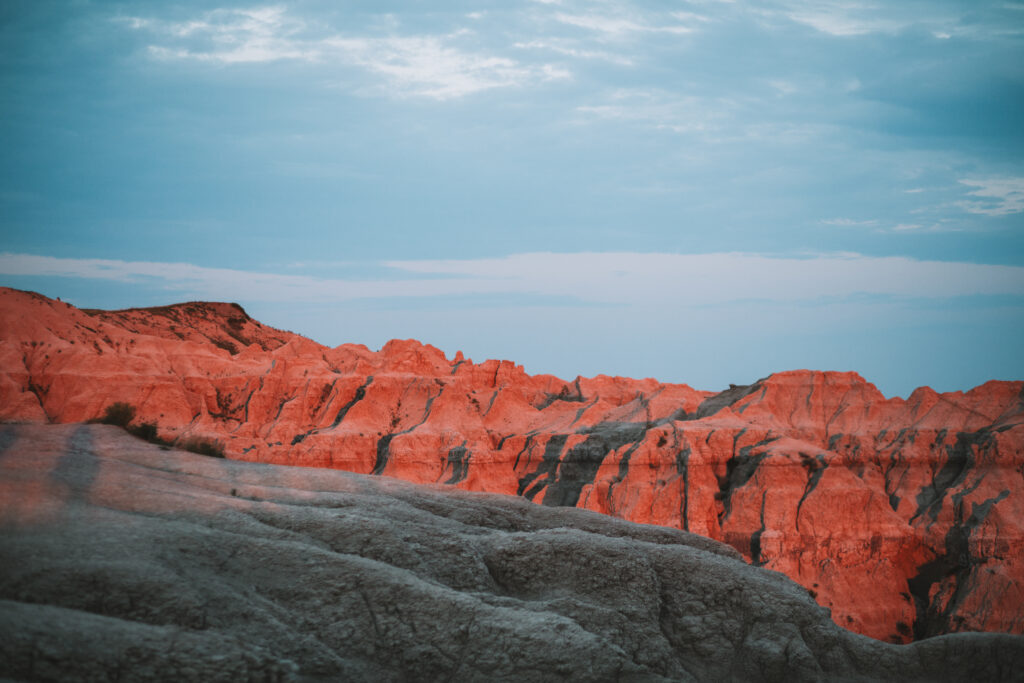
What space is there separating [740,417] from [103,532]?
62.3 m

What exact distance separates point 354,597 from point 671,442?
179 ft

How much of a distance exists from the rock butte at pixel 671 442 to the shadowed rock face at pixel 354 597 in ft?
112

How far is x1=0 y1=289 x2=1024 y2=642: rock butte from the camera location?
5712 cm

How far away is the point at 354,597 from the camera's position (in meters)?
15.4

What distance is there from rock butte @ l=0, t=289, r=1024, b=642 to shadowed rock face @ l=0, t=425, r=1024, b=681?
34.3 metres

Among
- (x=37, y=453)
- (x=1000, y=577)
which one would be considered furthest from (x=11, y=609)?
(x=1000, y=577)

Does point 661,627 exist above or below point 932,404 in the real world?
below

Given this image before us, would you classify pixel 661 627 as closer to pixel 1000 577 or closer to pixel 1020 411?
pixel 1000 577

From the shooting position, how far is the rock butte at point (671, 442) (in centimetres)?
5712

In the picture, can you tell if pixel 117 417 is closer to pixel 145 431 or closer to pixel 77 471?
pixel 145 431

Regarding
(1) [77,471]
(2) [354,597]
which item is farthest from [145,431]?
(2) [354,597]

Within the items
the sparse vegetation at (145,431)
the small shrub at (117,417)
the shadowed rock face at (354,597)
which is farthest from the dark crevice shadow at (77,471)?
the small shrub at (117,417)

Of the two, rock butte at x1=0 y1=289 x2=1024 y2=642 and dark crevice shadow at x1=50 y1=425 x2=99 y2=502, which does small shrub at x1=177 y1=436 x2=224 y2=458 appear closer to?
dark crevice shadow at x1=50 y1=425 x2=99 y2=502

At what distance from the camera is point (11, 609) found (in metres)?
11.2
